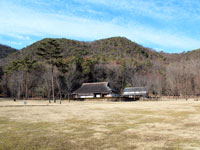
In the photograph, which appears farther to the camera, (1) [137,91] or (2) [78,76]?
(2) [78,76]

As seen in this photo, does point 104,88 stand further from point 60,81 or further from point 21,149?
point 21,149

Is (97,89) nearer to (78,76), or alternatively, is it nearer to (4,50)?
(78,76)

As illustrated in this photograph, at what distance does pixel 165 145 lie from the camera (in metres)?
6.38

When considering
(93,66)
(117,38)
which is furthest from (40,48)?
(117,38)

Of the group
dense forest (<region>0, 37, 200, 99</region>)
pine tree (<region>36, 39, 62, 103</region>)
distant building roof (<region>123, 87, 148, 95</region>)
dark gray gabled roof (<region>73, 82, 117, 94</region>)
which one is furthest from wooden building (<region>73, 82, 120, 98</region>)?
pine tree (<region>36, 39, 62, 103</region>)

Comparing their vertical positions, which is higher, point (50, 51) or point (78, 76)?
point (50, 51)

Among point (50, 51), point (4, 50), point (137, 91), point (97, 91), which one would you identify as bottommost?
point (137, 91)

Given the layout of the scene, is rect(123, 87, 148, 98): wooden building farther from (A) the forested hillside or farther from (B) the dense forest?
A: (A) the forested hillside

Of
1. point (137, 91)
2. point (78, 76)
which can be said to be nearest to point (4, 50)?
point (78, 76)

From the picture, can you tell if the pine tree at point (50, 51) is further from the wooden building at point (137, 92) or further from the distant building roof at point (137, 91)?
the distant building roof at point (137, 91)

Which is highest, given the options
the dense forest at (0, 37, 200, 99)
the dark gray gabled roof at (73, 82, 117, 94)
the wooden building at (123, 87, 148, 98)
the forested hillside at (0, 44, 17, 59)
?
the forested hillside at (0, 44, 17, 59)

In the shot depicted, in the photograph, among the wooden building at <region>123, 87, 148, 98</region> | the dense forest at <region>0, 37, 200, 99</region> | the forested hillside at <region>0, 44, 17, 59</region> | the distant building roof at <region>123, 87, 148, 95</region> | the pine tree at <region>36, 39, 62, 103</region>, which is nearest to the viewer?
the pine tree at <region>36, 39, 62, 103</region>

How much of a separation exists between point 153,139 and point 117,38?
140682mm

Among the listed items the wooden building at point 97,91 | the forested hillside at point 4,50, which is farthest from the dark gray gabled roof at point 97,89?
the forested hillside at point 4,50
